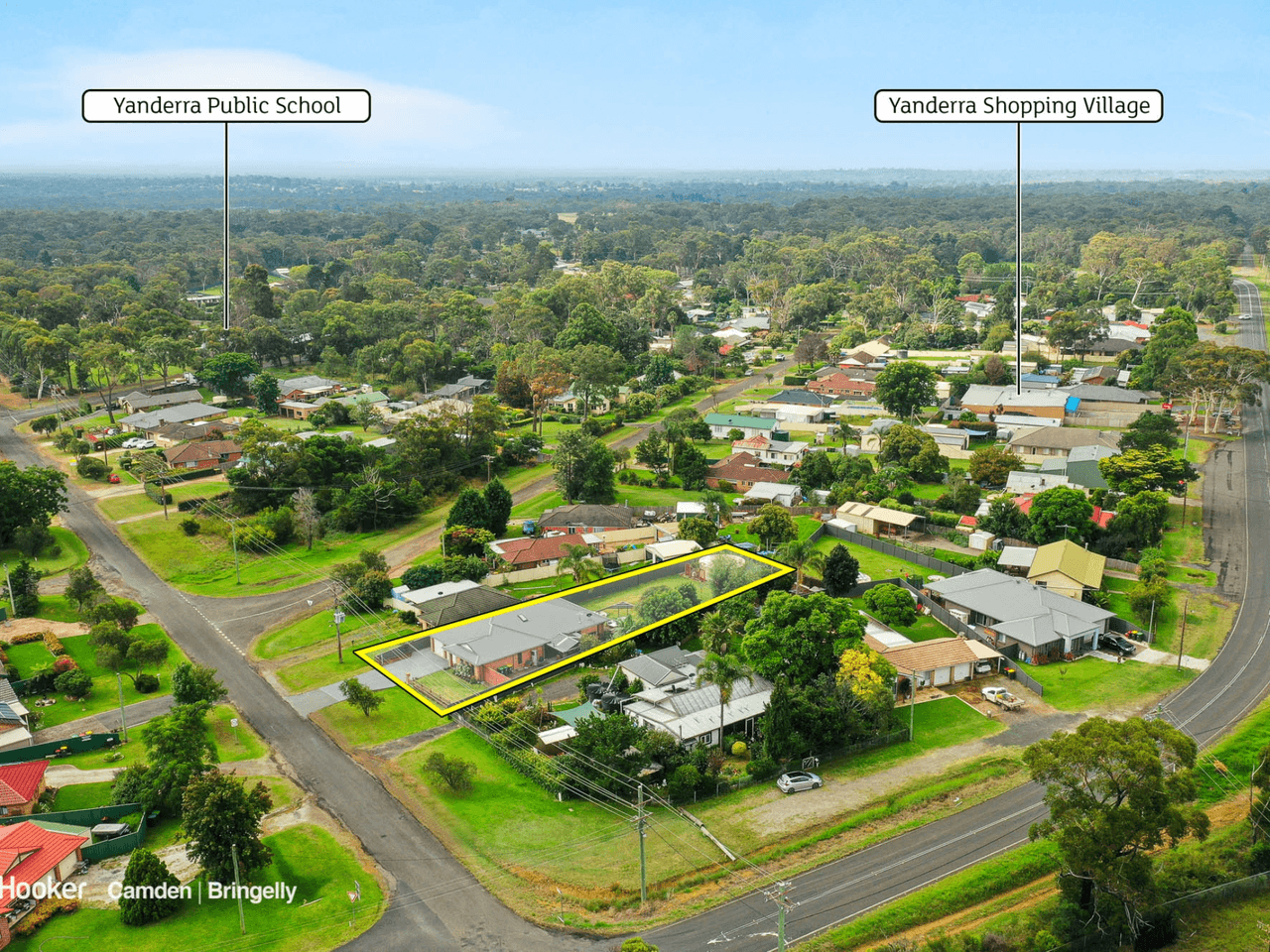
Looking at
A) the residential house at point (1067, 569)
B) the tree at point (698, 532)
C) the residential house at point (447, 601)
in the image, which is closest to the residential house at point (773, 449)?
the tree at point (698, 532)

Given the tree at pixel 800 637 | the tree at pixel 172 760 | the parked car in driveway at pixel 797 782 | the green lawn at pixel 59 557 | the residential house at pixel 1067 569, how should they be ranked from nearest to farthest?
the tree at pixel 172 760 < the parked car in driveway at pixel 797 782 < the tree at pixel 800 637 < the residential house at pixel 1067 569 < the green lawn at pixel 59 557

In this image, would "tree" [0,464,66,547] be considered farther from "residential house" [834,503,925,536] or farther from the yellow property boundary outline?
"residential house" [834,503,925,536]

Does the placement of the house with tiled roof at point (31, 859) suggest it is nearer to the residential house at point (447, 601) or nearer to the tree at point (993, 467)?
the residential house at point (447, 601)

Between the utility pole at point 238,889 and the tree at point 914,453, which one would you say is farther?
the tree at point 914,453

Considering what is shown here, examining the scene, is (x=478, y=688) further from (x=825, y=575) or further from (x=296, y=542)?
(x=296, y=542)

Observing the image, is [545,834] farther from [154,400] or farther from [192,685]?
[154,400]

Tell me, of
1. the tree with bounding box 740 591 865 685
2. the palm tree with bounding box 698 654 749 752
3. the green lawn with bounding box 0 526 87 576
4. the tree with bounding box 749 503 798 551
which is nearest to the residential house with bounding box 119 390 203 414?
the green lawn with bounding box 0 526 87 576
